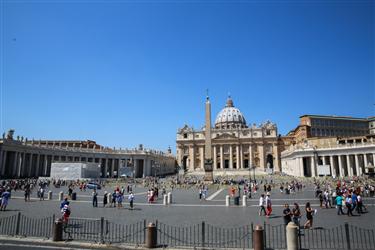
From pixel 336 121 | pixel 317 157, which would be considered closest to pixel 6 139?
pixel 317 157

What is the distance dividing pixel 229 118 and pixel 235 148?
77.6 feet

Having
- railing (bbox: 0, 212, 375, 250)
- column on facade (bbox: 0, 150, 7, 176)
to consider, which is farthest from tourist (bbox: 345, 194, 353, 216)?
column on facade (bbox: 0, 150, 7, 176)

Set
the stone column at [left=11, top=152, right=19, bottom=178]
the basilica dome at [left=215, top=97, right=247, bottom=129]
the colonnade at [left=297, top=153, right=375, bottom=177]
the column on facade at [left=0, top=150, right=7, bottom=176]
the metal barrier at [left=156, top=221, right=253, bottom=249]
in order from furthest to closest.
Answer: the basilica dome at [left=215, top=97, right=247, bottom=129]
the colonnade at [left=297, top=153, right=375, bottom=177]
the stone column at [left=11, top=152, right=19, bottom=178]
the column on facade at [left=0, top=150, right=7, bottom=176]
the metal barrier at [left=156, top=221, right=253, bottom=249]

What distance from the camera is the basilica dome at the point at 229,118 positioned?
11662cm

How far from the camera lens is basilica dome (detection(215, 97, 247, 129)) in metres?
117

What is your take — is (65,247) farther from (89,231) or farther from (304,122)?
(304,122)

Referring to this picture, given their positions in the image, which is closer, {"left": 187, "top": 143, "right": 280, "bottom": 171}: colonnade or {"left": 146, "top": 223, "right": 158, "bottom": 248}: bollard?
{"left": 146, "top": 223, "right": 158, "bottom": 248}: bollard

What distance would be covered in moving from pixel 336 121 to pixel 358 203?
291ft

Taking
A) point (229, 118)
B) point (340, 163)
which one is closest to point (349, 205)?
point (340, 163)

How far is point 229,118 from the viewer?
389 ft

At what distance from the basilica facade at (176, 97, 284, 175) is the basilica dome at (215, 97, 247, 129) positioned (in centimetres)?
1455

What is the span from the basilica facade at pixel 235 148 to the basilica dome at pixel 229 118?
14.5 meters

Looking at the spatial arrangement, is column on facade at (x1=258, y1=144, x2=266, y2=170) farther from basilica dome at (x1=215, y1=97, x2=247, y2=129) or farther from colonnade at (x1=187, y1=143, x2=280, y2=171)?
basilica dome at (x1=215, y1=97, x2=247, y2=129)

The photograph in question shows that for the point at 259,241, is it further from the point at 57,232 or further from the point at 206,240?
the point at 57,232
